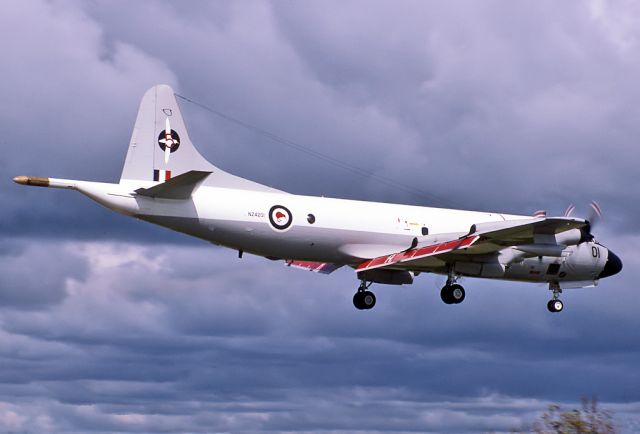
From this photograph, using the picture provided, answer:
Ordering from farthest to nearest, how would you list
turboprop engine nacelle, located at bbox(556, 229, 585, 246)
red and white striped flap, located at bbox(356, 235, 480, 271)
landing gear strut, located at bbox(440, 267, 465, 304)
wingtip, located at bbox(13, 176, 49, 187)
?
landing gear strut, located at bbox(440, 267, 465, 304), turboprop engine nacelle, located at bbox(556, 229, 585, 246), red and white striped flap, located at bbox(356, 235, 480, 271), wingtip, located at bbox(13, 176, 49, 187)

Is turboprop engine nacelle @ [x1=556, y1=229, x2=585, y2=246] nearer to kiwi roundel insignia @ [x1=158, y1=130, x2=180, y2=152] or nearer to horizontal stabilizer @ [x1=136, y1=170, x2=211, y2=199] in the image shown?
horizontal stabilizer @ [x1=136, y1=170, x2=211, y2=199]

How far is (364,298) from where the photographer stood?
41.3 metres

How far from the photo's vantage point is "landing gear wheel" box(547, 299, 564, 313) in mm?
43156

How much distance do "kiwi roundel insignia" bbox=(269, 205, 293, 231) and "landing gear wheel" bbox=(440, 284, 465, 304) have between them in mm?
7967

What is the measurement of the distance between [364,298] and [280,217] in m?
7.10

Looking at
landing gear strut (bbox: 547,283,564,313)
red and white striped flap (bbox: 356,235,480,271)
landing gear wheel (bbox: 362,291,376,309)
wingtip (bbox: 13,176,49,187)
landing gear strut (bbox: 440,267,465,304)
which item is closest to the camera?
wingtip (bbox: 13,176,49,187)

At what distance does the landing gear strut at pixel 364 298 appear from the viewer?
136 ft

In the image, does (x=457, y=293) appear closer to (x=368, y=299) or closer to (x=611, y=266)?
(x=368, y=299)

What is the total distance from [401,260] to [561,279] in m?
9.62

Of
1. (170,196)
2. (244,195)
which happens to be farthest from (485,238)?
(170,196)

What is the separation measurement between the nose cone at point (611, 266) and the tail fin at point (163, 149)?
16746 mm

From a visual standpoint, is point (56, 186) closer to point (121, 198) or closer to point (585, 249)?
point (121, 198)

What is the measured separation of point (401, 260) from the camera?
37719 millimetres

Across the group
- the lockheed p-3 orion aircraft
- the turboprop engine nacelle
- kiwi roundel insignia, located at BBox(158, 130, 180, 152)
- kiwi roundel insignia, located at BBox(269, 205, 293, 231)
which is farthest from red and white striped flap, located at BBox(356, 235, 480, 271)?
kiwi roundel insignia, located at BBox(158, 130, 180, 152)
